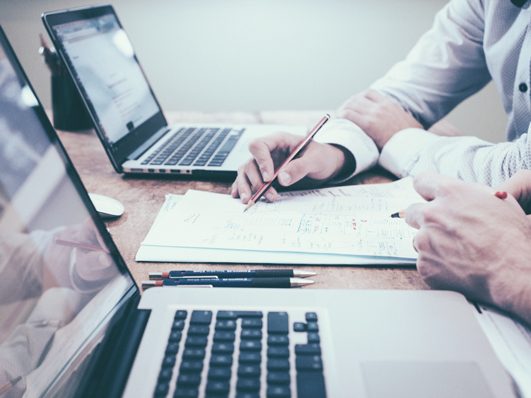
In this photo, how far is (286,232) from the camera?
2.04 feet

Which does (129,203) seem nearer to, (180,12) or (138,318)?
(138,318)

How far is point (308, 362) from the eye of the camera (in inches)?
15.2

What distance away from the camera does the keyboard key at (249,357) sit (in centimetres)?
39

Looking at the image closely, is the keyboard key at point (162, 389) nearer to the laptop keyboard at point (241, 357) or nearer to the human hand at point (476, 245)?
the laptop keyboard at point (241, 357)

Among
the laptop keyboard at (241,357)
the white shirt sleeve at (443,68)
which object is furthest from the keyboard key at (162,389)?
the white shirt sleeve at (443,68)

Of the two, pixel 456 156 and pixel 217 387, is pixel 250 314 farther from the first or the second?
pixel 456 156

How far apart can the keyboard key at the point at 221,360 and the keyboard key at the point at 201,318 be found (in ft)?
0.15

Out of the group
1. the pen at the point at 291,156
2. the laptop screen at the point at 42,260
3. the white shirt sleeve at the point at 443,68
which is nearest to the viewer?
the laptop screen at the point at 42,260

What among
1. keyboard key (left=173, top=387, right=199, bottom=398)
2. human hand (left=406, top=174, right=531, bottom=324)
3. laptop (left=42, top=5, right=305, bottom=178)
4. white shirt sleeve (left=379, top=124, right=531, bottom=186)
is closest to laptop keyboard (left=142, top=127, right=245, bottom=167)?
laptop (left=42, top=5, right=305, bottom=178)

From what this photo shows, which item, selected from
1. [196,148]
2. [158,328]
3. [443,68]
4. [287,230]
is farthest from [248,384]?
[443,68]

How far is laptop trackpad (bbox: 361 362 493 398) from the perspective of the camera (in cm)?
37

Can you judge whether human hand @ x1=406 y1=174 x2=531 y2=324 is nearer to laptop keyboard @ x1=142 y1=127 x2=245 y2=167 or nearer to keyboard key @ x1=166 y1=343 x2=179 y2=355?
keyboard key @ x1=166 y1=343 x2=179 y2=355

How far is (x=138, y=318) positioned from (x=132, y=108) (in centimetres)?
64

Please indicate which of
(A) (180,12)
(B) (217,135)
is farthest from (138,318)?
(A) (180,12)
